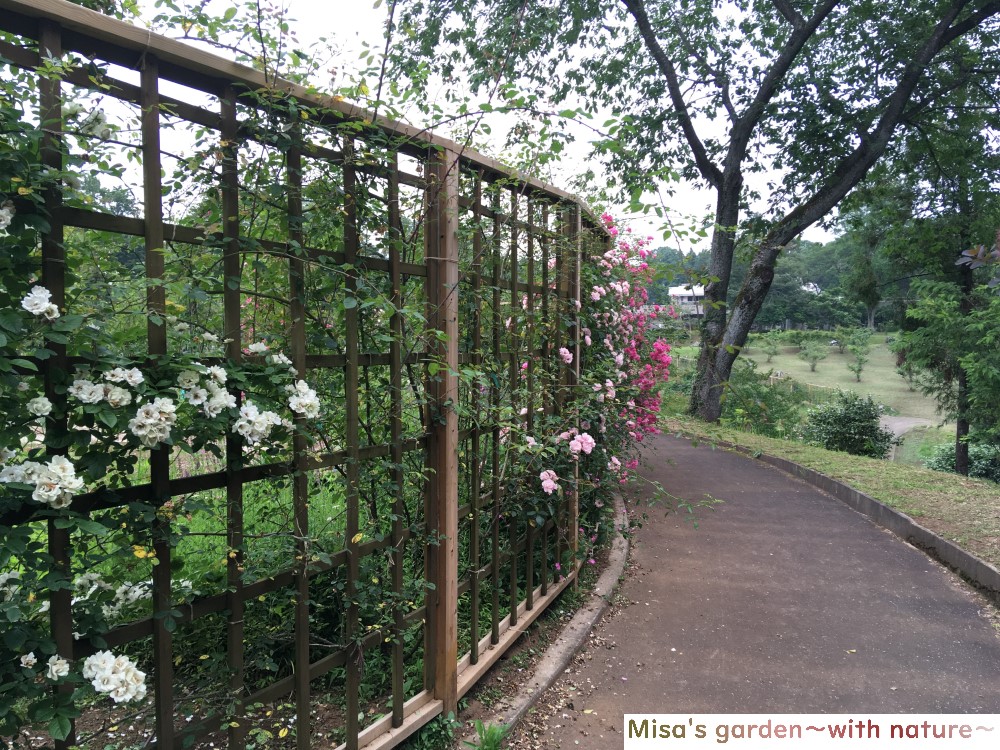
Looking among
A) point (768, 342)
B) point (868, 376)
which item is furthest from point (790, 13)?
point (868, 376)

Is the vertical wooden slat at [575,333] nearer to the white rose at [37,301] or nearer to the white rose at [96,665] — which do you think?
the white rose at [96,665]

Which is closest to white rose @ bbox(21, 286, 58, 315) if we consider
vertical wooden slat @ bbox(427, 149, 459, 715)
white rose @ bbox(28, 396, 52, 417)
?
white rose @ bbox(28, 396, 52, 417)

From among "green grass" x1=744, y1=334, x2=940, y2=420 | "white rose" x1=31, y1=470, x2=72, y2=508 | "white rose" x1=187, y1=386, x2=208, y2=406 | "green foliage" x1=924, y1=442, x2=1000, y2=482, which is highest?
"white rose" x1=187, y1=386, x2=208, y2=406

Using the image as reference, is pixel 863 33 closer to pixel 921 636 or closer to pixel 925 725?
pixel 921 636

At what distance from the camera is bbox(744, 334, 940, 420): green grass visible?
2790cm

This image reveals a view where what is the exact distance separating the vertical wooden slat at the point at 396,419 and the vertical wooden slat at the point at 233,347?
23.3 inches

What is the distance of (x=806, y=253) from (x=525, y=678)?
215 feet

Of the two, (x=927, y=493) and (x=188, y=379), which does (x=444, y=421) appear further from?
(x=927, y=493)

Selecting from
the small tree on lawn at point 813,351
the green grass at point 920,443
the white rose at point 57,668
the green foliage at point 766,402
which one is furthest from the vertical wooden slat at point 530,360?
the small tree on lawn at point 813,351

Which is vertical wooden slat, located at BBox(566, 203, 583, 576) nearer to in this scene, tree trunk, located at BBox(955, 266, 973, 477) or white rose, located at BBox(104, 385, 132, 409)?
white rose, located at BBox(104, 385, 132, 409)

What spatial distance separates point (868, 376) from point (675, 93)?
97.6 feet

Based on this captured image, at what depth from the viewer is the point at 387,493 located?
89.1 inches

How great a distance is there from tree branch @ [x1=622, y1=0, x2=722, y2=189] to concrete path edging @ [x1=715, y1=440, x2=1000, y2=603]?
22.1 feet

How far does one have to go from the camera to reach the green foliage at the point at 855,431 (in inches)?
500
